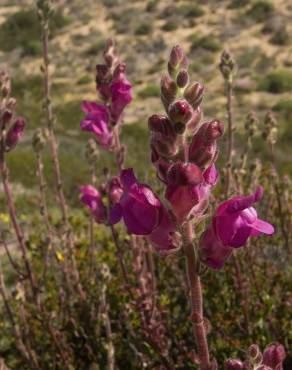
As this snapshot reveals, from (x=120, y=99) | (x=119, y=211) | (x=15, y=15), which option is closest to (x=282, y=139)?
(x=120, y=99)

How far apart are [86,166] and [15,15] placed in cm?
1477

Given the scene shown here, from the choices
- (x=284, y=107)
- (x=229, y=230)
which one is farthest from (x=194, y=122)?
(x=284, y=107)

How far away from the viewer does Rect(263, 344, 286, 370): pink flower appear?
2117mm

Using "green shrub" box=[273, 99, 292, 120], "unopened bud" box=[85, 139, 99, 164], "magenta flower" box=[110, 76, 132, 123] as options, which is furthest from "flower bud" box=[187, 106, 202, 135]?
"green shrub" box=[273, 99, 292, 120]

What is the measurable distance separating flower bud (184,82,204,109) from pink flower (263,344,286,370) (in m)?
0.78

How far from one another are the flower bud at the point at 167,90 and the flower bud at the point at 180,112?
75mm

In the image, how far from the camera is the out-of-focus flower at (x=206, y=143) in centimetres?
198

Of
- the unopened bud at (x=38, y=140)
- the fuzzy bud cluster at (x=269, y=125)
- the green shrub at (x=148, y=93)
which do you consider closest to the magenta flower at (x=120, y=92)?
the unopened bud at (x=38, y=140)

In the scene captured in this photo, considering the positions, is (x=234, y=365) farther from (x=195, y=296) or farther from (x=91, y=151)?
(x=91, y=151)

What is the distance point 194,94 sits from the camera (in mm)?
2020

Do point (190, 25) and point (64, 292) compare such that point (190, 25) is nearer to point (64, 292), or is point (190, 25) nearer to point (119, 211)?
point (64, 292)

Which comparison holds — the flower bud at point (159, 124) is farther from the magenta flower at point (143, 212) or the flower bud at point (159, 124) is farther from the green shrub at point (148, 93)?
the green shrub at point (148, 93)

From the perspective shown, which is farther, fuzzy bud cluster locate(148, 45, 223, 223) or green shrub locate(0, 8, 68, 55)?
A: green shrub locate(0, 8, 68, 55)

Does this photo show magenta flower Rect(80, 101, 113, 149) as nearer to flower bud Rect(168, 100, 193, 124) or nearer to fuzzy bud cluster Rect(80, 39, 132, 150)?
fuzzy bud cluster Rect(80, 39, 132, 150)
